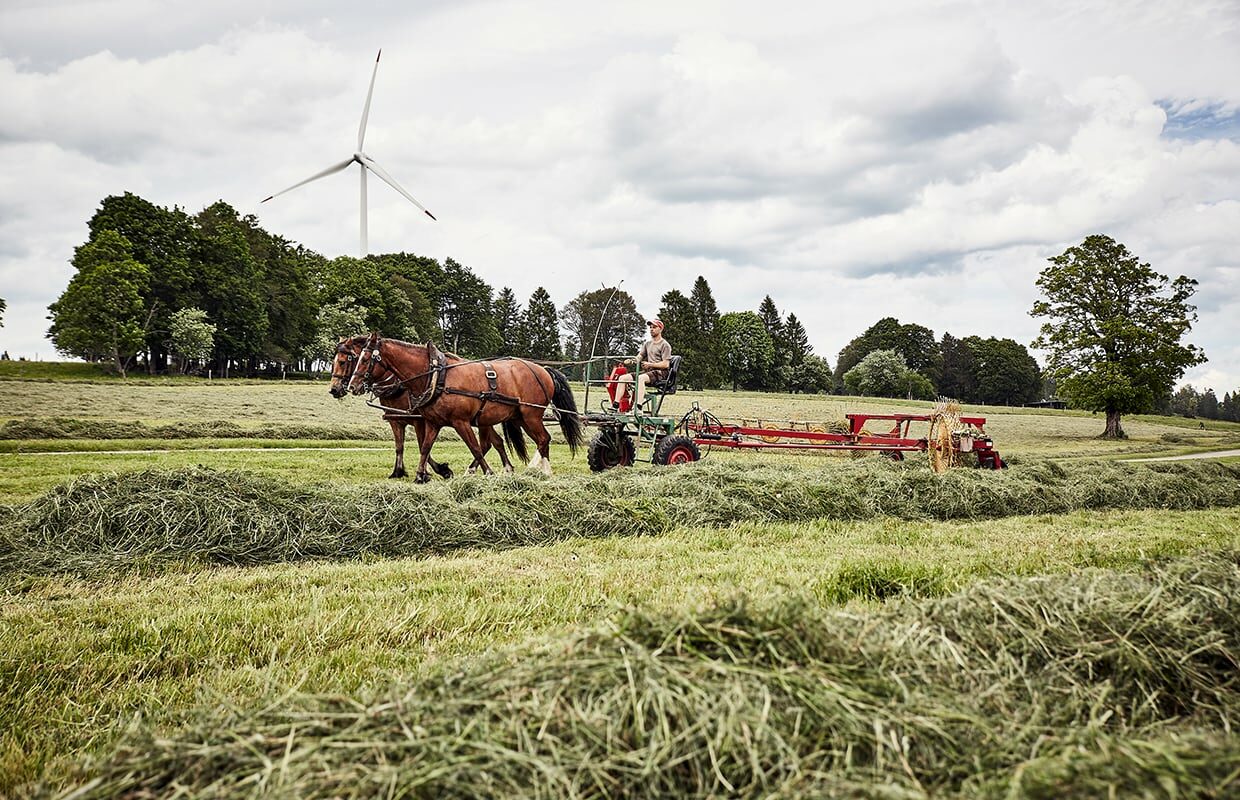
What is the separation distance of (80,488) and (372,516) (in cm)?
234

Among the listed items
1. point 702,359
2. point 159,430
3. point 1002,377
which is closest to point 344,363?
point 159,430

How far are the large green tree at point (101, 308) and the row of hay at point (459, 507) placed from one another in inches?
1772

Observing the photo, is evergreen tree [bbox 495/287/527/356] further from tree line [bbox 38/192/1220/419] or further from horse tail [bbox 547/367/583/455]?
horse tail [bbox 547/367/583/455]

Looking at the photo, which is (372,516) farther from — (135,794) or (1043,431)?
(1043,431)

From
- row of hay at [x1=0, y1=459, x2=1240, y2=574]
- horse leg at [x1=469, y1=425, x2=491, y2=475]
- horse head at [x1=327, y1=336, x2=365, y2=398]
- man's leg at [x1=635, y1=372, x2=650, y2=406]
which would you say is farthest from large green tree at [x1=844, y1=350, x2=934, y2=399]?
horse head at [x1=327, y1=336, x2=365, y2=398]

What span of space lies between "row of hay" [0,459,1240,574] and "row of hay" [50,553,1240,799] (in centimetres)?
371

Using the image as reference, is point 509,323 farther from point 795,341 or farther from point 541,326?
point 795,341

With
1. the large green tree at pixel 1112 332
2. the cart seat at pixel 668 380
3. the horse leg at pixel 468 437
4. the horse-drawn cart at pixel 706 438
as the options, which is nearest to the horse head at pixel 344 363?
the horse leg at pixel 468 437

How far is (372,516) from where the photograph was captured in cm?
596

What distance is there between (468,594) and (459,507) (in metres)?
2.15

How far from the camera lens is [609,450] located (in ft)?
40.6

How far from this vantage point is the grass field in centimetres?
162

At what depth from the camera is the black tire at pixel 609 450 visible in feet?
40.1

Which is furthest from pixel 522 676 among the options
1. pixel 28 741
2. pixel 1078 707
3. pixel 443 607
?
pixel 443 607
